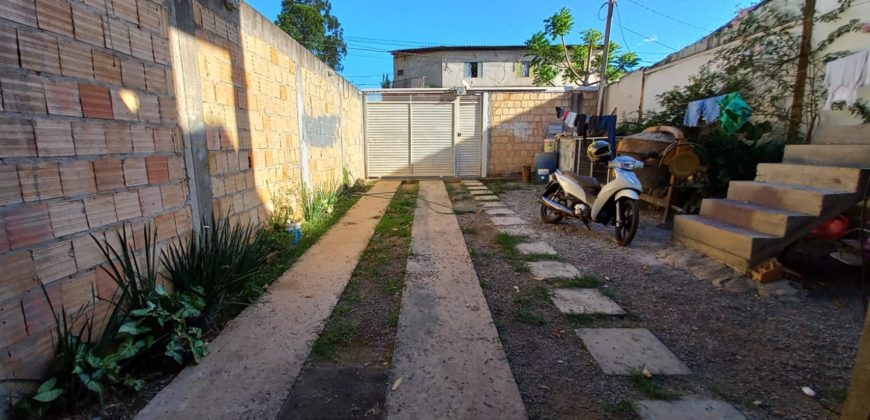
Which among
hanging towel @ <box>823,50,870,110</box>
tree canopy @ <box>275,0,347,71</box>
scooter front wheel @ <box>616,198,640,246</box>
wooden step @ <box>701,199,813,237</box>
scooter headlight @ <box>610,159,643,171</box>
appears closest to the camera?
wooden step @ <box>701,199,813,237</box>

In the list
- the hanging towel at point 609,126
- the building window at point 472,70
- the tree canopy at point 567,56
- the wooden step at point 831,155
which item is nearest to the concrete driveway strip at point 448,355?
the wooden step at point 831,155

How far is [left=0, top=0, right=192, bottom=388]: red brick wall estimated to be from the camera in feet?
4.70

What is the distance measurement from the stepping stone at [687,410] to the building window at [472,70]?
26.9 metres

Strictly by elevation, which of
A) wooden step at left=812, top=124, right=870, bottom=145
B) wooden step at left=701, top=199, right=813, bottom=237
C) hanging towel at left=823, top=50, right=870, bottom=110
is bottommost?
wooden step at left=701, top=199, right=813, bottom=237

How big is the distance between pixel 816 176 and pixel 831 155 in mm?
339

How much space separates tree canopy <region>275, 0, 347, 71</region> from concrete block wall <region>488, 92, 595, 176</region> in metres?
19.3

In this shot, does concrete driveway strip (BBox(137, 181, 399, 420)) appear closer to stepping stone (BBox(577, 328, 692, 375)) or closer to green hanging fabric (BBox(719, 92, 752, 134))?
stepping stone (BBox(577, 328, 692, 375))

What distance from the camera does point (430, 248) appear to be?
391 cm

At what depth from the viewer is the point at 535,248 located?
3.97 m

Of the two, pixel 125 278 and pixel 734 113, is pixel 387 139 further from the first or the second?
pixel 125 278

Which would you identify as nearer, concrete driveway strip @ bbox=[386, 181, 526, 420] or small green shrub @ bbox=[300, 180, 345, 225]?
concrete driveway strip @ bbox=[386, 181, 526, 420]

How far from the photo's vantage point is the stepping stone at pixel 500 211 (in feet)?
18.9

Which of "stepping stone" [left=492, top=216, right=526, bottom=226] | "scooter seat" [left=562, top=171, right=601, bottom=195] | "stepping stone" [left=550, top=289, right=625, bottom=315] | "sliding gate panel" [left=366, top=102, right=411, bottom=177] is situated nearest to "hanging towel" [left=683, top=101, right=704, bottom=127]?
"scooter seat" [left=562, top=171, right=601, bottom=195]

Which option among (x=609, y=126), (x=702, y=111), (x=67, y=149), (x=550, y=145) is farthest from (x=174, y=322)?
(x=550, y=145)
